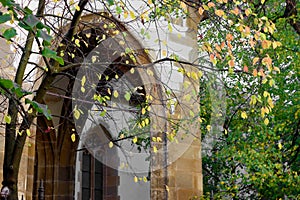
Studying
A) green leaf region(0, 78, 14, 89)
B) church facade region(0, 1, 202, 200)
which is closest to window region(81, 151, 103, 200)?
church facade region(0, 1, 202, 200)

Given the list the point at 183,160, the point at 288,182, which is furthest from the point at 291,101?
the point at 183,160

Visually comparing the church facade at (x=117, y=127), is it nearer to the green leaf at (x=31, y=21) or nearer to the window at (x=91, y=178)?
the window at (x=91, y=178)

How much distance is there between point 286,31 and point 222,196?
Result: 7.46 feet

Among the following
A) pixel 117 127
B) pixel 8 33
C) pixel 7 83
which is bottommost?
pixel 7 83

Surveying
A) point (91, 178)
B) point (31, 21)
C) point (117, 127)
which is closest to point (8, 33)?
point (31, 21)

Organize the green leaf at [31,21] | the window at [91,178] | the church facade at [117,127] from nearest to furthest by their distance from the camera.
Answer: the green leaf at [31,21], the church facade at [117,127], the window at [91,178]

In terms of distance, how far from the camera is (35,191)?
867 cm

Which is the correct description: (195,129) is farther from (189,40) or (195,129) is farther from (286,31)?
(286,31)

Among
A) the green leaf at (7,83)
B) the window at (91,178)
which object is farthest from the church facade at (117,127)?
the green leaf at (7,83)

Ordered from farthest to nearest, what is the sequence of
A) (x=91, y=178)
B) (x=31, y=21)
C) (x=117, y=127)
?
(x=91, y=178) → (x=117, y=127) → (x=31, y=21)

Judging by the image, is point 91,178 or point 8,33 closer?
point 8,33

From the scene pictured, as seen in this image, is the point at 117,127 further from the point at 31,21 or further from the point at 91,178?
the point at 31,21

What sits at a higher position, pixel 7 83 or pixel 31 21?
pixel 31 21

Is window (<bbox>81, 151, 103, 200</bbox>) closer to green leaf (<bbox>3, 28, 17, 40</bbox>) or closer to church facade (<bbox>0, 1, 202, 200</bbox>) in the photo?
church facade (<bbox>0, 1, 202, 200</bbox>)
